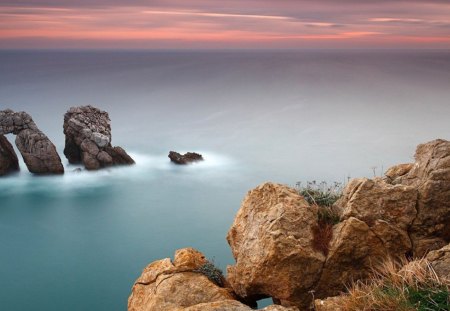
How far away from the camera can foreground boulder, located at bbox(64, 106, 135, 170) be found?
52.5 meters

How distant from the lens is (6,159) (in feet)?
172

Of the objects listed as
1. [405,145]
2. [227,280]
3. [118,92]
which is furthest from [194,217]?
[118,92]

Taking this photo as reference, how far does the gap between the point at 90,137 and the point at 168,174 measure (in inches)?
410

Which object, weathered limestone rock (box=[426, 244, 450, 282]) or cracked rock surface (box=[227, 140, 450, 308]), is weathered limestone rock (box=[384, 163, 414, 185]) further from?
weathered limestone rock (box=[426, 244, 450, 282])

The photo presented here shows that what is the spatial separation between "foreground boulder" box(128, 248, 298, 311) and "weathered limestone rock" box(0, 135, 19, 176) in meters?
42.2

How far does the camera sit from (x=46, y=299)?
29.2 m

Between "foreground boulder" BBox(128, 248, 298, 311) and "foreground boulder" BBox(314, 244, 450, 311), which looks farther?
"foreground boulder" BBox(128, 248, 298, 311)

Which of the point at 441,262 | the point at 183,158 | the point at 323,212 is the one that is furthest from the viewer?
the point at 183,158

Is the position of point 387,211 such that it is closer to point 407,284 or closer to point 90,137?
point 407,284

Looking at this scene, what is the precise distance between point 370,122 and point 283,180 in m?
58.1

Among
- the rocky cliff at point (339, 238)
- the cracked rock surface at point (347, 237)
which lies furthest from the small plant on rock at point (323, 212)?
the cracked rock surface at point (347, 237)

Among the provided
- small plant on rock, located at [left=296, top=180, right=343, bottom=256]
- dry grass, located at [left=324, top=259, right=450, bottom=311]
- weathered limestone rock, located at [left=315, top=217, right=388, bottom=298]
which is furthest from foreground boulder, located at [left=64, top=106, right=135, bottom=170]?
dry grass, located at [left=324, top=259, right=450, bottom=311]

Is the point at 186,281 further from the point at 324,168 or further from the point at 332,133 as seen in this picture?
the point at 332,133

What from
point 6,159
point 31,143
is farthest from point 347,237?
point 6,159
